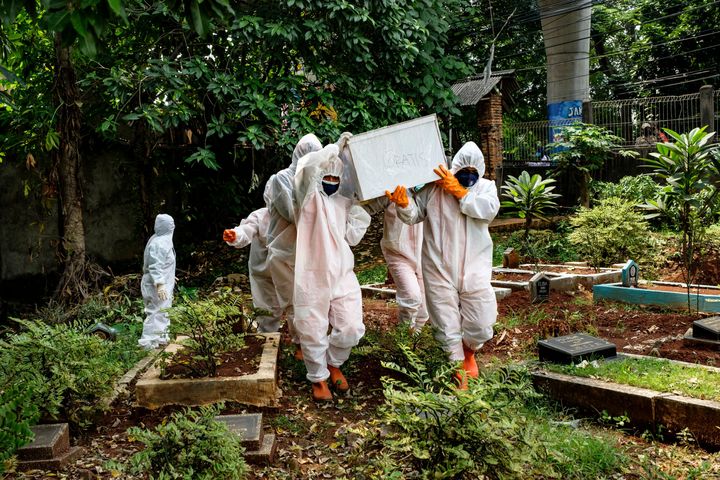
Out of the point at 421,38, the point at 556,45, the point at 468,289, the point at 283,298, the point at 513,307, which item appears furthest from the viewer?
the point at 556,45

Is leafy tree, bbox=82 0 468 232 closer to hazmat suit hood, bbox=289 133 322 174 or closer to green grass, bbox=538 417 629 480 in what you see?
hazmat suit hood, bbox=289 133 322 174

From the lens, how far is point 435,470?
312 cm

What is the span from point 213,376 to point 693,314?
4947 mm

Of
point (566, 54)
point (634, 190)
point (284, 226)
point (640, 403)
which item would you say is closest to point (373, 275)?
point (284, 226)

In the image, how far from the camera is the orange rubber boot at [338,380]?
529 centimetres

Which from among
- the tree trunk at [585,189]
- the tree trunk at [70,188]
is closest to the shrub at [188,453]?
the tree trunk at [70,188]

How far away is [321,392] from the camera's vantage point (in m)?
5.13

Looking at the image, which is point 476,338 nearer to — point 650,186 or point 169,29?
point 169,29

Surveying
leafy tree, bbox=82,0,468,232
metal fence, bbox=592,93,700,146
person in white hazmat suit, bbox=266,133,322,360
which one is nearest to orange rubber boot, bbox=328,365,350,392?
person in white hazmat suit, bbox=266,133,322,360

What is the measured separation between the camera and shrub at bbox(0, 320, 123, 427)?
419cm

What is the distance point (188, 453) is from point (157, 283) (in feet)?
11.9

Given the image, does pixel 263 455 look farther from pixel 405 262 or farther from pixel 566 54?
pixel 566 54

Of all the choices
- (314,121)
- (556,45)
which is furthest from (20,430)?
(556,45)

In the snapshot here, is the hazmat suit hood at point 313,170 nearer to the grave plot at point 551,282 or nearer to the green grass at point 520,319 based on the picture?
the green grass at point 520,319
